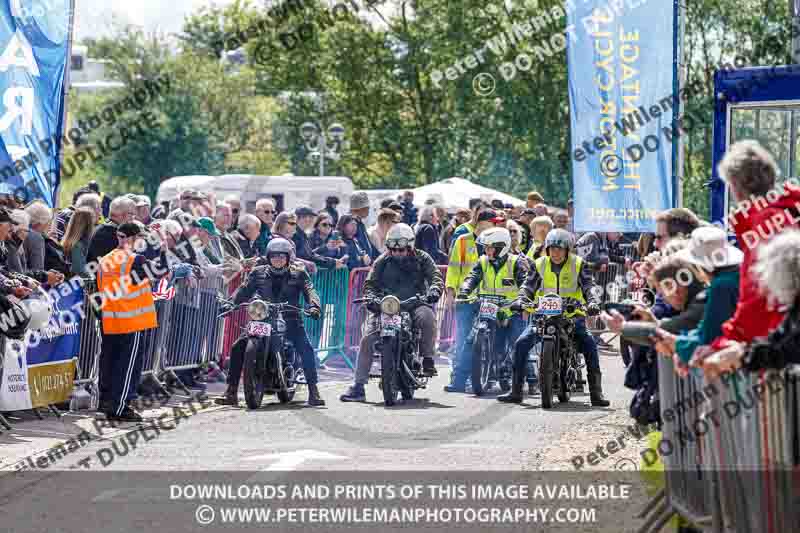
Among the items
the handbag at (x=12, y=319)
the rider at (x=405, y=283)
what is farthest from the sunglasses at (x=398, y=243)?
the handbag at (x=12, y=319)

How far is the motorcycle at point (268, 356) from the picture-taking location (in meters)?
14.1

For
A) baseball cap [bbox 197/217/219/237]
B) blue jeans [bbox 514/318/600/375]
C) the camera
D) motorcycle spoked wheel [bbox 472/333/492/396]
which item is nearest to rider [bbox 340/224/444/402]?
motorcycle spoked wheel [bbox 472/333/492/396]

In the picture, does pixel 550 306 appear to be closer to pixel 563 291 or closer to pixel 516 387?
pixel 563 291

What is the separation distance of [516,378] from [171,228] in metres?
3.98

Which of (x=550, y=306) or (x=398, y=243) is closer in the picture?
(x=550, y=306)

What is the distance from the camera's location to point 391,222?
19828 millimetres

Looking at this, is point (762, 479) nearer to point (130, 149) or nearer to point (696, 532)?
point (696, 532)

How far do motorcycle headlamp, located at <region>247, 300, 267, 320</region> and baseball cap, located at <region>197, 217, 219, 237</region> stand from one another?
2594mm

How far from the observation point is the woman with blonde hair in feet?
46.0

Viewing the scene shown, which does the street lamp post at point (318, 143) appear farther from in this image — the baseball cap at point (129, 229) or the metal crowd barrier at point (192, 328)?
the baseball cap at point (129, 229)

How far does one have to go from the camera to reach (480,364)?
15.6 m

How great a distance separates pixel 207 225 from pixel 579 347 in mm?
4540

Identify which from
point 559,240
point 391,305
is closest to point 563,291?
point 559,240

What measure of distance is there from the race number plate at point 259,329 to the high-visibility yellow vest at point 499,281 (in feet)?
9.04
